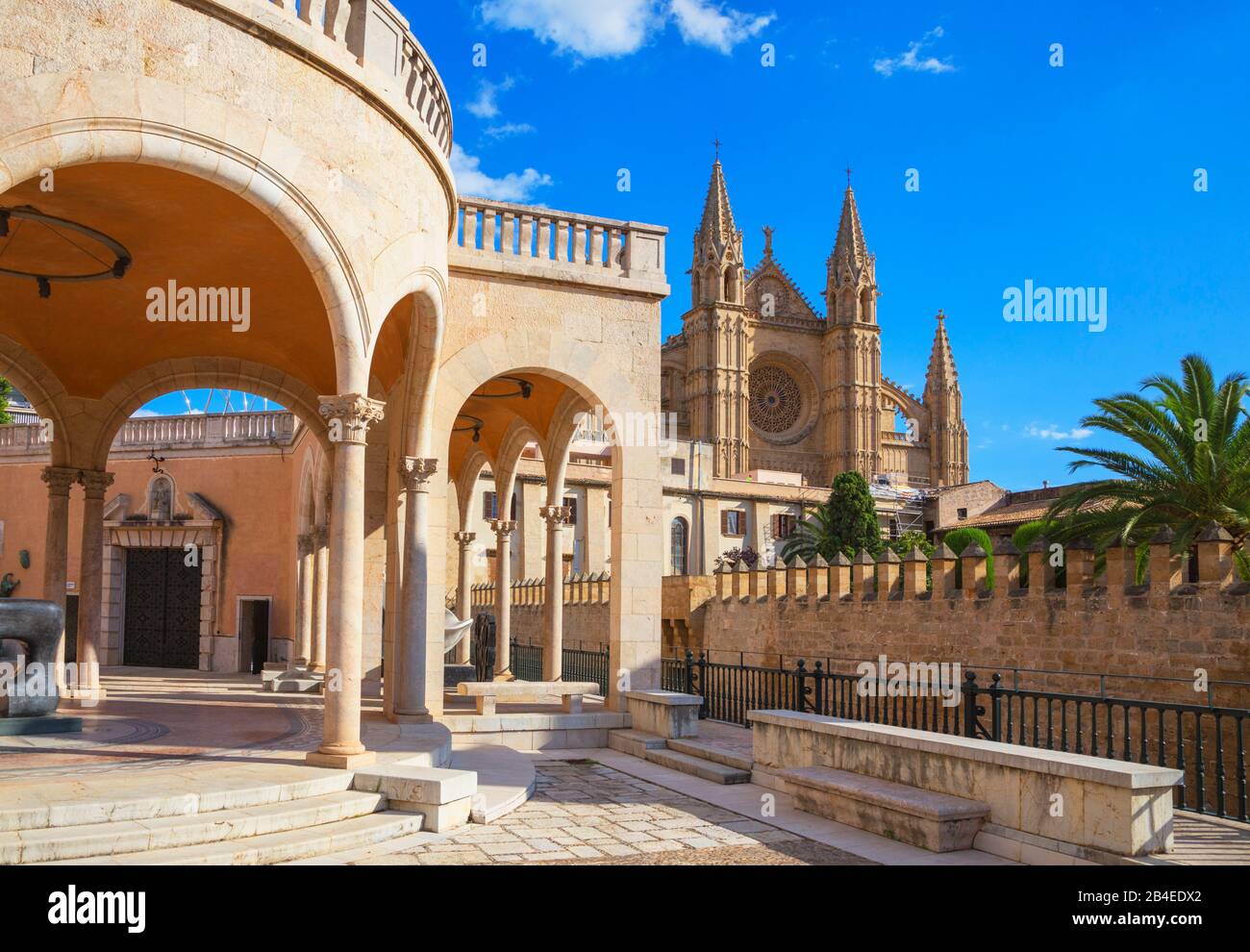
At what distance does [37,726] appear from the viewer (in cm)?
926

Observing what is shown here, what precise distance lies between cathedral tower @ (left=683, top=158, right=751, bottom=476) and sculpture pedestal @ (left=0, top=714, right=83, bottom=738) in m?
57.8

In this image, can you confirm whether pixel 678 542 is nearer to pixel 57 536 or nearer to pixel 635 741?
pixel 635 741

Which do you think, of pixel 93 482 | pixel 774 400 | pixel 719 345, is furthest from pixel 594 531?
pixel 93 482

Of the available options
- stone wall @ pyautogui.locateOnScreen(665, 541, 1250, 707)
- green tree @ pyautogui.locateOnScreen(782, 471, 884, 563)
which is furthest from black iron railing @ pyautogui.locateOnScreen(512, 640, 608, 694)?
green tree @ pyautogui.locateOnScreen(782, 471, 884, 563)

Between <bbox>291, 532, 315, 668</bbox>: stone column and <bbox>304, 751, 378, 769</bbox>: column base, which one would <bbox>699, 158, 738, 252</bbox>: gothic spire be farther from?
<bbox>304, 751, 378, 769</bbox>: column base

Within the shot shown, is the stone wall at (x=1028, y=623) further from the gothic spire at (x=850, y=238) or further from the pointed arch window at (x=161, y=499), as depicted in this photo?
the gothic spire at (x=850, y=238)

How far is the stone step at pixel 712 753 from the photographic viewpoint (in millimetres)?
10250

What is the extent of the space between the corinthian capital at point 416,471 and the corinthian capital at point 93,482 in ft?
16.0

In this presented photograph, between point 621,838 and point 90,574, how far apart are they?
28.2ft

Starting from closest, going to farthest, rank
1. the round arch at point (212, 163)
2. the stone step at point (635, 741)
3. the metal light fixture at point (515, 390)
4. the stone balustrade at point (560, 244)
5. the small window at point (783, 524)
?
the round arch at point (212, 163) < the stone step at point (635, 741) < the stone balustrade at point (560, 244) < the metal light fixture at point (515, 390) < the small window at point (783, 524)

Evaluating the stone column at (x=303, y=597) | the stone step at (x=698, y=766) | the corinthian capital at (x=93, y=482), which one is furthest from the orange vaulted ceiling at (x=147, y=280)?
the stone step at (x=698, y=766)

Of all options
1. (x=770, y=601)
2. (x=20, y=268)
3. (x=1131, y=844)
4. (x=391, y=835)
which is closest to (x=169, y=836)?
(x=391, y=835)
